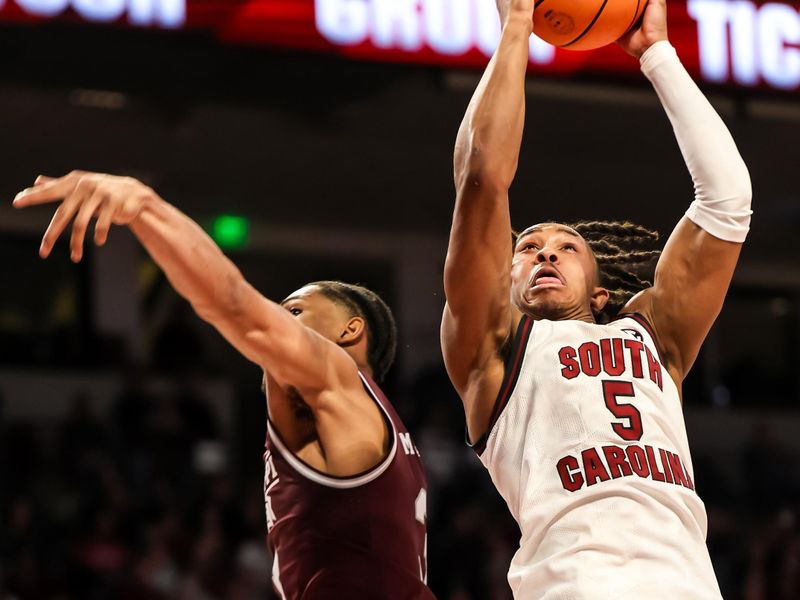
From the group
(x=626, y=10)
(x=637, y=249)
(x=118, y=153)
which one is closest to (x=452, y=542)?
(x=118, y=153)

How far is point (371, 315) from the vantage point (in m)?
3.42

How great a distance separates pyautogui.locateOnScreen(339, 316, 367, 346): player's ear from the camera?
3348 millimetres

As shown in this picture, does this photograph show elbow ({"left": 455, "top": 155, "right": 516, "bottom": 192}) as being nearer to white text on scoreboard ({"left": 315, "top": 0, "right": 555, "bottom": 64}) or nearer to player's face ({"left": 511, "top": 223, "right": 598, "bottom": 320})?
player's face ({"left": 511, "top": 223, "right": 598, "bottom": 320})

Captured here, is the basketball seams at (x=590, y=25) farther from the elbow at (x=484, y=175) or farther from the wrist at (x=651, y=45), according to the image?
the elbow at (x=484, y=175)

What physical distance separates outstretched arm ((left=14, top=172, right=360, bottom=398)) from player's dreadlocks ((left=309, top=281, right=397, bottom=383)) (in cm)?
49

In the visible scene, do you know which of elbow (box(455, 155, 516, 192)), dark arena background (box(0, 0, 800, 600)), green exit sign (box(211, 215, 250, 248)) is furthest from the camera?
green exit sign (box(211, 215, 250, 248))

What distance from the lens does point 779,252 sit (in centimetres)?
1376

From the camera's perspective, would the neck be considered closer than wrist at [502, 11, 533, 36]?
No

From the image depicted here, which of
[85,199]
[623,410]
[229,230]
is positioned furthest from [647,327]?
[229,230]

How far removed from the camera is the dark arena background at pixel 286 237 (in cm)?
739

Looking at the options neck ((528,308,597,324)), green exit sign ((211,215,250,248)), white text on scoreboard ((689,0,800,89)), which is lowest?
green exit sign ((211,215,250,248))

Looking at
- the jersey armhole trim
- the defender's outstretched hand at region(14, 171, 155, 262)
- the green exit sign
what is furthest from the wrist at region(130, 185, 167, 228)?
the green exit sign

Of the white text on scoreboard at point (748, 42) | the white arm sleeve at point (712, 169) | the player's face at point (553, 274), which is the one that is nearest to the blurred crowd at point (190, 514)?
the white text on scoreboard at point (748, 42)

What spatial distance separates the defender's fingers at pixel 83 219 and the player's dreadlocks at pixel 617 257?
57.4 inches
